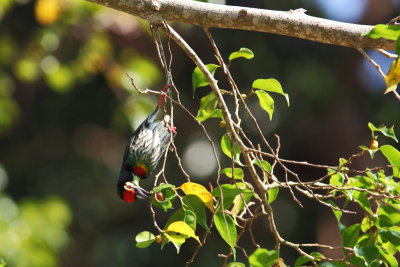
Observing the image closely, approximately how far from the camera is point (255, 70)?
835 cm

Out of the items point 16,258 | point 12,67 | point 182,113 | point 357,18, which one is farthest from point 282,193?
point 16,258

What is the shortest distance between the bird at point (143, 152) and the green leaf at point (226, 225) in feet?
4.09

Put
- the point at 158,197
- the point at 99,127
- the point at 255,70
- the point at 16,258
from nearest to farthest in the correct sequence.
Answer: the point at 158,197, the point at 16,258, the point at 255,70, the point at 99,127

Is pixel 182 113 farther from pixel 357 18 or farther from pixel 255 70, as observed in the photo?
pixel 357 18

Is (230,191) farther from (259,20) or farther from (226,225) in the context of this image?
(259,20)

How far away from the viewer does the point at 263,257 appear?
1825 millimetres

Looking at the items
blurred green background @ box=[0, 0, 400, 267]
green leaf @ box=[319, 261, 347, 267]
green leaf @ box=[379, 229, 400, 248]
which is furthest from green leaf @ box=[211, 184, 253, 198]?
blurred green background @ box=[0, 0, 400, 267]

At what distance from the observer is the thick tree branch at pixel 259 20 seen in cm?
238

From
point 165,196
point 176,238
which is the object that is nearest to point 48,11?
point 165,196

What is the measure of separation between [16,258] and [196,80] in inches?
142

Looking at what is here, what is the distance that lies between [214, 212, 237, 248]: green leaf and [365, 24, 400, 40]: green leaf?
62 centimetres

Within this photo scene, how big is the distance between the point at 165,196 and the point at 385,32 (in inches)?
28.5

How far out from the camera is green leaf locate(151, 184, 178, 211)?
2.14 metres

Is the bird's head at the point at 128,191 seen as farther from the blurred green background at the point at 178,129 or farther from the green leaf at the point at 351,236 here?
the blurred green background at the point at 178,129
